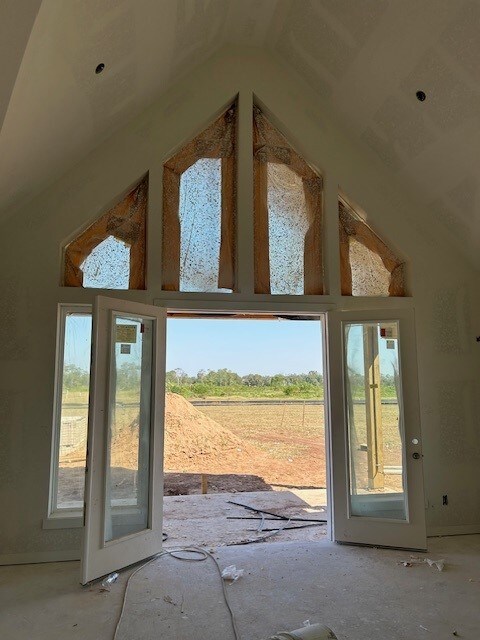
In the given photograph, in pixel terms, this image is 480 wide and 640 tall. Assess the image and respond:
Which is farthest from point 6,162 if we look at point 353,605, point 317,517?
point 317,517

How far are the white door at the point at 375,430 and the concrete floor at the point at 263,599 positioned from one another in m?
0.27

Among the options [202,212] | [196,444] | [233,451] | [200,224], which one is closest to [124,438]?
[200,224]

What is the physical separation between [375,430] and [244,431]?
9789 mm

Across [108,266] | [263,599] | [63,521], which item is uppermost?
[108,266]

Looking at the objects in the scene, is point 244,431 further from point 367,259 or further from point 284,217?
point 284,217

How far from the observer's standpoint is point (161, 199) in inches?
168

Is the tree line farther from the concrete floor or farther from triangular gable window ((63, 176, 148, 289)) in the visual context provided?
the concrete floor

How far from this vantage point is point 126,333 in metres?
3.78

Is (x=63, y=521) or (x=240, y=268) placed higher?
(x=240, y=268)

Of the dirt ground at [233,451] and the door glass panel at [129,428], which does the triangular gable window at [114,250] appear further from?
the dirt ground at [233,451]

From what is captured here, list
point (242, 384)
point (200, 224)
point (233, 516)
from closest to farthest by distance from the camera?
point (200, 224), point (233, 516), point (242, 384)

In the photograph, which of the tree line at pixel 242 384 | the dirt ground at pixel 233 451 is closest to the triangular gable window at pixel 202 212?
the dirt ground at pixel 233 451

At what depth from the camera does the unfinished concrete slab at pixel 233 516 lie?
4367 mm

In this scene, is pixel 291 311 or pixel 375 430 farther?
pixel 291 311
